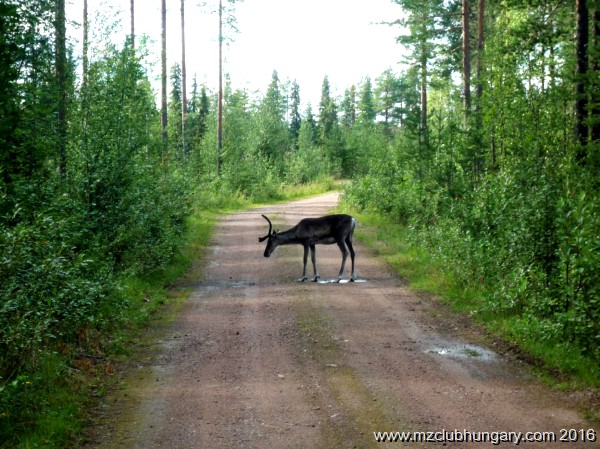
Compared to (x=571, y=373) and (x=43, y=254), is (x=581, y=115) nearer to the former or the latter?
(x=571, y=373)

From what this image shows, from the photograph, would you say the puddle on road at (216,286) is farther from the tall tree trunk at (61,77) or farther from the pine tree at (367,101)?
the pine tree at (367,101)

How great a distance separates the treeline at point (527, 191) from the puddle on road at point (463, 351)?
1.94 ft

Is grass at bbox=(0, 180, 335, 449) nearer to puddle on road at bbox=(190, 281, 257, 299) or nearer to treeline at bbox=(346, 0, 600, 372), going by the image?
puddle on road at bbox=(190, 281, 257, 299)

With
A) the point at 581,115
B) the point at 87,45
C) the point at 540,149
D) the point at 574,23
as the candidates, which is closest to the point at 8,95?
the point at 87,45

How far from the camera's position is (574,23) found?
17.7 m

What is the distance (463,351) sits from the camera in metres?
9.66

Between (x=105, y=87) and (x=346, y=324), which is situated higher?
(x=105, y=87)

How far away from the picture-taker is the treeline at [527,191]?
9.07 m

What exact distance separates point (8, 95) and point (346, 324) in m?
6.50

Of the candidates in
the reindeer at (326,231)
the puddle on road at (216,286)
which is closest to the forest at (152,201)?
the puddle on road at (216,286)

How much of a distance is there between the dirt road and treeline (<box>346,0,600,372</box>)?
3.15 feet

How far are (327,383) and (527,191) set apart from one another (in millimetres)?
6210

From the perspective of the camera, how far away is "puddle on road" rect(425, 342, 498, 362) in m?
9.32

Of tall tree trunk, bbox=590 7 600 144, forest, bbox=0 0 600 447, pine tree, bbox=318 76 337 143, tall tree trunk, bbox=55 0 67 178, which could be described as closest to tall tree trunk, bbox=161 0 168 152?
forest, bbox=0 0 600 447
